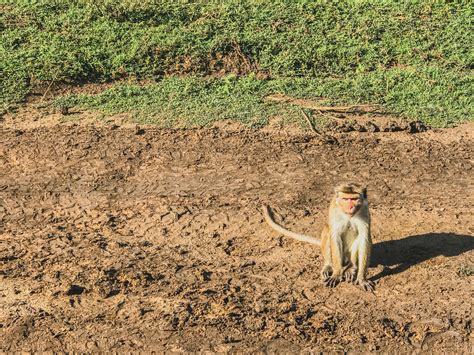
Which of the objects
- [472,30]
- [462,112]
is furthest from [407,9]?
[462,112]

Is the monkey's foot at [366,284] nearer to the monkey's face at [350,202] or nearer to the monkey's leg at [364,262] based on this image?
the monkey's leg at [364,262]

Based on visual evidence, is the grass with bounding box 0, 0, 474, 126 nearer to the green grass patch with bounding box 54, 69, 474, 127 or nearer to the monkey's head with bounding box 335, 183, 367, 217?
the green grass patch with bounding box 54, 69, 474, 127

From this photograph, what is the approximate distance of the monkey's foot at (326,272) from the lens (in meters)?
7.75

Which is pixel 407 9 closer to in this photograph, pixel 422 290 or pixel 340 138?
pixel 340 138

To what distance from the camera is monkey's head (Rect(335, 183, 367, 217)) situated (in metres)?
7.46

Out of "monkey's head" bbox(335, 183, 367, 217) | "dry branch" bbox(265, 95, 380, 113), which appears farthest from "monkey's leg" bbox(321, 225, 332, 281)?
"dry branch" bbox(265, 95, 380, 113)

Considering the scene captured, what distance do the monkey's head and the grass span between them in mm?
3234

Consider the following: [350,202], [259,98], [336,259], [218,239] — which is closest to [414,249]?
[336,259]

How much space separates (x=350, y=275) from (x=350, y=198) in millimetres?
719

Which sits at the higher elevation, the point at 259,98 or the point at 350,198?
the point at 350,198

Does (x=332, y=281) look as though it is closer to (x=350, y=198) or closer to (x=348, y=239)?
(x=348, y=239)

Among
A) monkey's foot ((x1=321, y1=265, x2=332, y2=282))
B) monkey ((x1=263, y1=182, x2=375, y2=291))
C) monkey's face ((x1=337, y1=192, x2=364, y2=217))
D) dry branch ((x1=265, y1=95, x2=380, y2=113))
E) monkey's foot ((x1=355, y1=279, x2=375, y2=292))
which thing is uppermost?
monkey's face ((x1=337, y1=192, x2=364, y2=217))

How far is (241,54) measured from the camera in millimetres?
11969

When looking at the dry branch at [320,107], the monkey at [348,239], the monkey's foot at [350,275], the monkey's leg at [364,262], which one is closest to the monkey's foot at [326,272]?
the monkey at [348,239]
